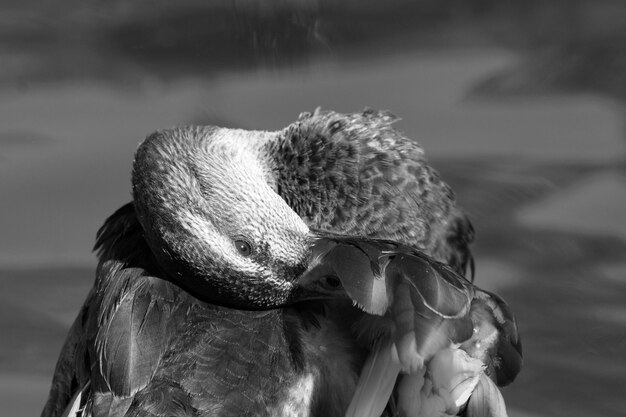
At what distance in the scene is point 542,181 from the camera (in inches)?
260

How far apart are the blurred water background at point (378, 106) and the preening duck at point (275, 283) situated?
3.60 ft

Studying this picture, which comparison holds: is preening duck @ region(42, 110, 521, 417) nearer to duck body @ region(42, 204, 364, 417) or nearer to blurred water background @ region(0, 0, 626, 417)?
duck body @ region(42, 204, 364, 417)

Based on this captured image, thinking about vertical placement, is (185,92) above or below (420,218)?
below

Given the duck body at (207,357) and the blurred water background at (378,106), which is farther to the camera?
the blurred water background at (378,106)

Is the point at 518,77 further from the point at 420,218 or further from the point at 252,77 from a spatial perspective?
the point at 420,218

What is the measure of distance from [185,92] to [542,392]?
2782 millimetres

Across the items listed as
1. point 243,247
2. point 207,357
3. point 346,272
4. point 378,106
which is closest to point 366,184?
point 243,247

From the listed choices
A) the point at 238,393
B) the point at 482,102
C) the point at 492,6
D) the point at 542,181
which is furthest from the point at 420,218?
the point at 492,6

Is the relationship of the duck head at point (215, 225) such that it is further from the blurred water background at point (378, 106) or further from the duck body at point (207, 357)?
the blurred water background at point (378, 106)

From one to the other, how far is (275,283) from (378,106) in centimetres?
294

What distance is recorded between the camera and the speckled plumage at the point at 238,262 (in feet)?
12.6

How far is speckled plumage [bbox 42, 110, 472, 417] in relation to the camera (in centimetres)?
384

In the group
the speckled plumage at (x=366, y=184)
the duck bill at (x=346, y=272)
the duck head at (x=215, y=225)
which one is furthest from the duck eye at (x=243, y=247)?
the speckled plumage at (x=366, y=184)

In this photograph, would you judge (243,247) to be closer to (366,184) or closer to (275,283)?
(275,283)
